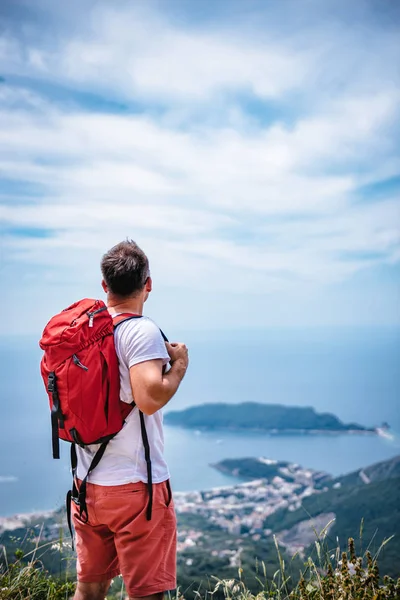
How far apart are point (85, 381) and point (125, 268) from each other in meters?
0.41

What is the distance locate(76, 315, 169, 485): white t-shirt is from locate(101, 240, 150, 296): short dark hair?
0.13 meters

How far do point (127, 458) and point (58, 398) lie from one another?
0.31 meters

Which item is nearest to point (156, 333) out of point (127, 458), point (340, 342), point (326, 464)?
point (127, 458)

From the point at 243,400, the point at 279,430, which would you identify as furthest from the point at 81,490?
the point at 243,400

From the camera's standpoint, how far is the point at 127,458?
180cm

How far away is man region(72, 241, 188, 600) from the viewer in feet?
5.66

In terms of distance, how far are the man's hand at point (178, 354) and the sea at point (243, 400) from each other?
2.87ft

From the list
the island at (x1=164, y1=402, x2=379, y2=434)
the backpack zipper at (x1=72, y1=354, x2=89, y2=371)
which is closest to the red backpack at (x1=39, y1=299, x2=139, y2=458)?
the backpack zipper at (x1=72, y1=354, x2=89, y2=371)

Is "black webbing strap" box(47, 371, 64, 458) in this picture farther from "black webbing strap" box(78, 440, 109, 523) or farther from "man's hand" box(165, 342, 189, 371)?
"man's hand" box(165, 342, 189, 371)

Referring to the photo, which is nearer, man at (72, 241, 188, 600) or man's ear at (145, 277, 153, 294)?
man at (72, 241, 188, 600)

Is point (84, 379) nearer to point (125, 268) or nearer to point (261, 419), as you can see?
point (125, 268)

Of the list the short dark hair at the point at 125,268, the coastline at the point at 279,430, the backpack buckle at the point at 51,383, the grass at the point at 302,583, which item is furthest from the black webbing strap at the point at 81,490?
the coastline at the point at 279,430

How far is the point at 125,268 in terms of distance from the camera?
183 centimetres

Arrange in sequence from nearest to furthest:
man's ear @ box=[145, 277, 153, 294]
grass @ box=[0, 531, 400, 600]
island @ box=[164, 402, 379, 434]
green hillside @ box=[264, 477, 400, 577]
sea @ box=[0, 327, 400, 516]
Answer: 1. man's ear @ box=[145, 277, 153, 294]
2. grass @ box=[0, 531, 400, 600]
3. green hillside @ box=[264, 477, 400, 577]
4. sea @ box=[0, 327, 400, 516]
5. island @ box=[164, 402, 379, 434]
